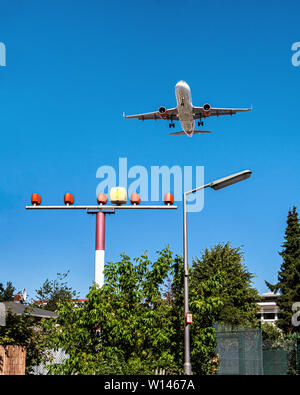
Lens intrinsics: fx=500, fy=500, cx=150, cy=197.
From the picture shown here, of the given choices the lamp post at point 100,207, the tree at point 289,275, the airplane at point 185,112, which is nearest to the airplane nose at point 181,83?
the airplane at point 185,112

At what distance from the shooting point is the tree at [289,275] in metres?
58.8

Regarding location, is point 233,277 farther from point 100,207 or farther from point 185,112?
point 100,207

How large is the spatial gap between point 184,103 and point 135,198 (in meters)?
18.4

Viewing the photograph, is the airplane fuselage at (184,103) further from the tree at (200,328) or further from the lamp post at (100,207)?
the tree at (200,328)

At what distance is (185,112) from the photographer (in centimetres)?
4519

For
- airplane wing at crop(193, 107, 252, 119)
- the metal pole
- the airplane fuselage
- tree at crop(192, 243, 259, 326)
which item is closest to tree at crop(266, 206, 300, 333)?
tree at crop(192, 243, 259, 326)

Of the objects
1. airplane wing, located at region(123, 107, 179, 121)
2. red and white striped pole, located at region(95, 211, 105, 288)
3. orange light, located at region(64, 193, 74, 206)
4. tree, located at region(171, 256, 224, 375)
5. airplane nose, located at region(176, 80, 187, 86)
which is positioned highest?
airplane wing, located at region(123, 107, 179, 121)

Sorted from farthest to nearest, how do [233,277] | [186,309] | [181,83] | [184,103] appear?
[233,277] < [184,103] < [181,83] < [186,309]

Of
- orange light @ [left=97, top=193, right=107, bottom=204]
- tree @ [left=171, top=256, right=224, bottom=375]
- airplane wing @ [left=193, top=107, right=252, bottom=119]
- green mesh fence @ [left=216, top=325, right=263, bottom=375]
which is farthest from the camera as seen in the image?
airplane wing @ [left=193, top=107, right=252, bottom=119]

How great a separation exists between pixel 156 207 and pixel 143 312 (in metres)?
7.80

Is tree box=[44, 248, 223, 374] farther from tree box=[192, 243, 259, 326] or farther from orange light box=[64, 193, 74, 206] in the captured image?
tree box=[192, 243, 259, 326]

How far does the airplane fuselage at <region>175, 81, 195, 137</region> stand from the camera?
42750 millimetres

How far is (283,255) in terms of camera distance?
63219 mm

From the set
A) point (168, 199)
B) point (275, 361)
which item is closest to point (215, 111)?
point (168, 199)
